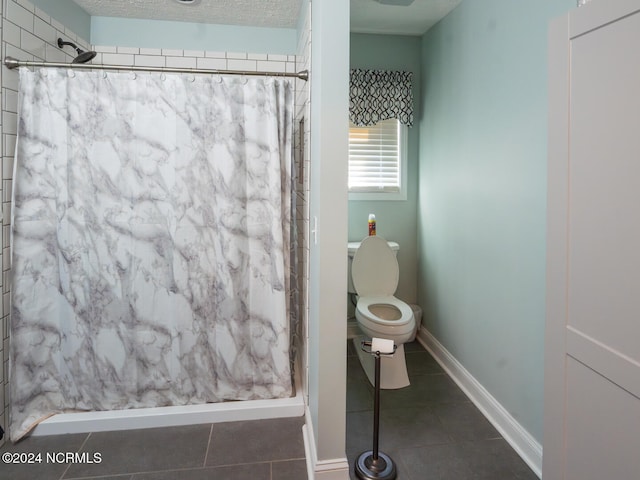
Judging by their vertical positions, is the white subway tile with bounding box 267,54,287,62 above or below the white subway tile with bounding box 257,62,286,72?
above

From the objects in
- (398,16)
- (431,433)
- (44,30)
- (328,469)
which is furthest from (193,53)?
(431,433)

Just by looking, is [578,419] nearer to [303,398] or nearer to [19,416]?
[303,398]

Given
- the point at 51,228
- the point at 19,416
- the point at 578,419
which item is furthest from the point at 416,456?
the point at 51,228

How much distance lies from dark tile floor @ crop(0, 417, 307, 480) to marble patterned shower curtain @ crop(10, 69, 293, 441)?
161 millimetres

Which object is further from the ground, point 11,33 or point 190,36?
point 190,36

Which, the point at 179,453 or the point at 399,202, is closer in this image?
the point at 179,453

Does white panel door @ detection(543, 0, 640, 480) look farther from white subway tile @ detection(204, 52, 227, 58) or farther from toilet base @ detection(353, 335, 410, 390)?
white subway tile @ detection(204, 52, 227, 58)

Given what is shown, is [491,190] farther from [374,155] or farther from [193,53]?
[193,53]

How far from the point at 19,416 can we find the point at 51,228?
93 centimetres

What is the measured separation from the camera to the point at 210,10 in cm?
233

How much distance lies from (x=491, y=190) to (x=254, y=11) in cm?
171

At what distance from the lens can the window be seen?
10.2ft

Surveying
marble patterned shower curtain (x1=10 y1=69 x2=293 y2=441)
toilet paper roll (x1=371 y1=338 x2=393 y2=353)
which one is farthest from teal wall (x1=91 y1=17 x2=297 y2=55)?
toilet paper roll (x1=371 y1=338 x2=393 y2=353)

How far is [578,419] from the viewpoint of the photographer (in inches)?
37.2
